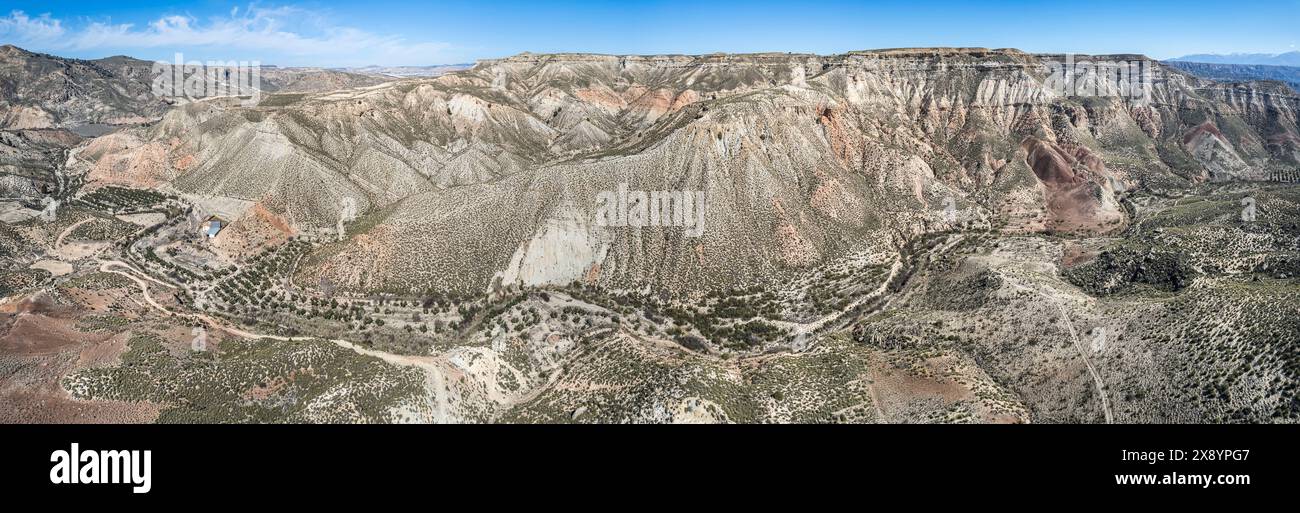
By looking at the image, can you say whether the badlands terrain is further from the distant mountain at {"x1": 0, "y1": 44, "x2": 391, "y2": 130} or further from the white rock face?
the distant mountain at {"x1": 0, "y1": 44, "x2": 391, "y2": 130}

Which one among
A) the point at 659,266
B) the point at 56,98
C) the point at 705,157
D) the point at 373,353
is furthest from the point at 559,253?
the point at 56,98

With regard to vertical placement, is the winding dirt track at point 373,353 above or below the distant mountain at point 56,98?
below

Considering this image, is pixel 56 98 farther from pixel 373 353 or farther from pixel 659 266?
pixel 659 266

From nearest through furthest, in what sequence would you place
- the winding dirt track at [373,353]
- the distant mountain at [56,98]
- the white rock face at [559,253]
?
the winding dirt track at [373,353]
the white rock face at [559,253]
the distant mountain at [56,98]

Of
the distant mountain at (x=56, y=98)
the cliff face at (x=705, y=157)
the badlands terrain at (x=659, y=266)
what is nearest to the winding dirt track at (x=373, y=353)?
the badlands terrain at (x=659, y=266)

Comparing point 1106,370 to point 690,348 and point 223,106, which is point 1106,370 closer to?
point 690,348

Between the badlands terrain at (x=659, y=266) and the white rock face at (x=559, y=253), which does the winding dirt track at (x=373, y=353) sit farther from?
the white rock face at (x=559, y=253)
